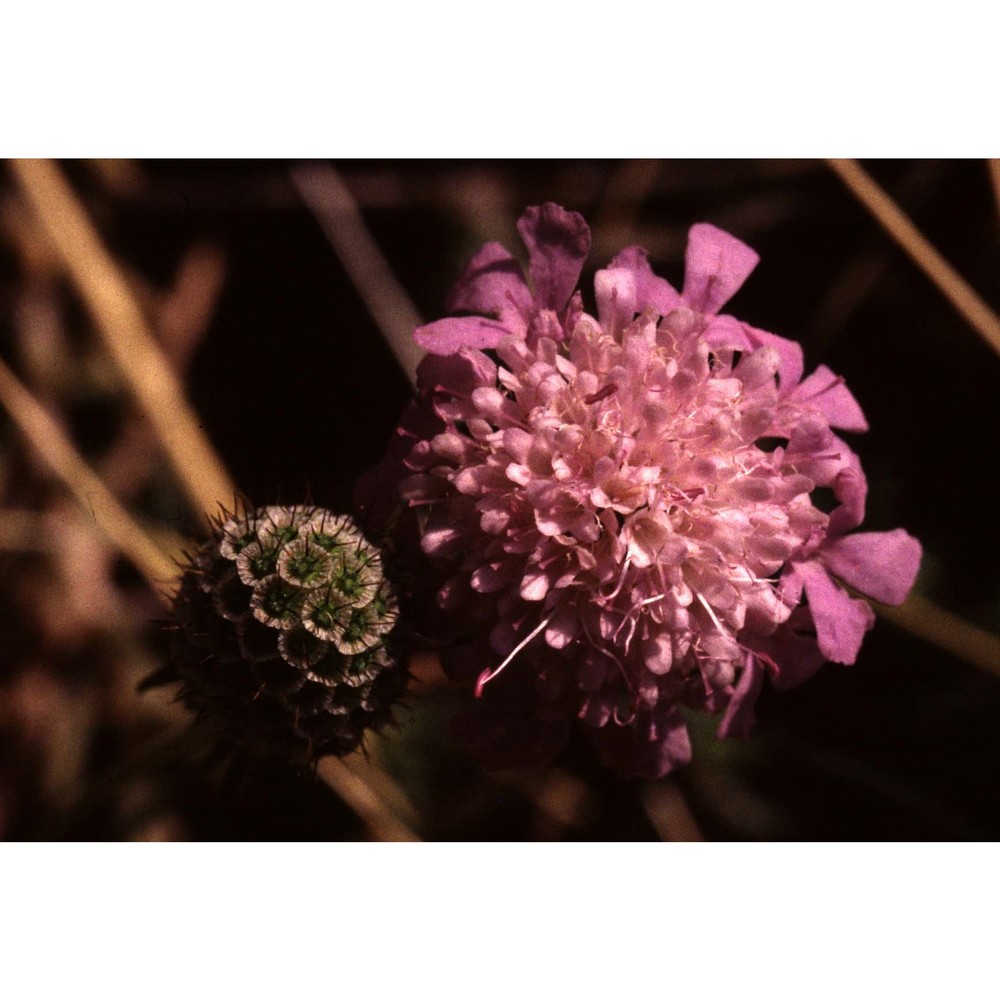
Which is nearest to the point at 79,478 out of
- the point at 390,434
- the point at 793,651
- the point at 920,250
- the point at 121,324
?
the point at 121,324

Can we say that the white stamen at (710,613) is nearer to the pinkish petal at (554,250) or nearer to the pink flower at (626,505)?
the pink flower at (626,505)

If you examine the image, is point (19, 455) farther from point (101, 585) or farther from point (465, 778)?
point (465, 778)

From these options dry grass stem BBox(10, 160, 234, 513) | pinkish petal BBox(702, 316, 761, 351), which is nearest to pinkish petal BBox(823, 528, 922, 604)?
pinkish petal BBox(702, 316, 761, 351)

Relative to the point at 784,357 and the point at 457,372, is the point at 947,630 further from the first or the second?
the point at 457,372

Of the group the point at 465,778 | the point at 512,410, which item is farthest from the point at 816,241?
the point at 465,778

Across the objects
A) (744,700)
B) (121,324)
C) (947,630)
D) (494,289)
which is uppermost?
(121,324)

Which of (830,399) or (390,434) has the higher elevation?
(390,434)
